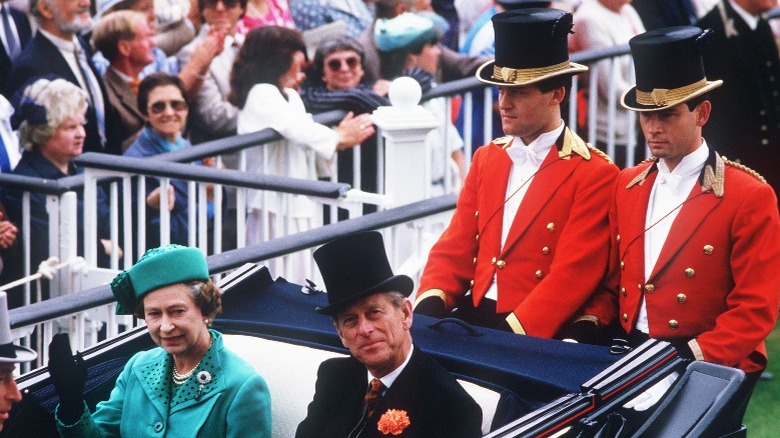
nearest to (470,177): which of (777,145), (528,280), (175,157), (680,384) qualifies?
(528,280)

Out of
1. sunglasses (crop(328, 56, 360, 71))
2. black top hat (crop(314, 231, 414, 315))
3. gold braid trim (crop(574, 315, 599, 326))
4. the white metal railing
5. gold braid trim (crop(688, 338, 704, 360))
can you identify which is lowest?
the white metal railing

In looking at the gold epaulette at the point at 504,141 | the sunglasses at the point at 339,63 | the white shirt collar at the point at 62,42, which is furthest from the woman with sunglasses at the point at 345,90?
the gold epaulette at the point at 504,141

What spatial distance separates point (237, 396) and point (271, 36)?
4.06m

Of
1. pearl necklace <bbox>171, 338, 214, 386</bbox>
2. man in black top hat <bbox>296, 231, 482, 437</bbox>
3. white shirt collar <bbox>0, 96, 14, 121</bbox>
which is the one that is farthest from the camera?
white shirt collar <bbox>0, 96, 14, 121</bbox>

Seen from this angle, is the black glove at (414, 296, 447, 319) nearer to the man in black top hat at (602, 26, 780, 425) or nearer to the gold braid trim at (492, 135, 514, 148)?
the gold braid trim at (492, 135, 514, 148)

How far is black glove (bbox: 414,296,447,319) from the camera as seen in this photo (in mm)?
5383

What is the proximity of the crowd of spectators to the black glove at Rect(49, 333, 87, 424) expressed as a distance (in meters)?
3.02

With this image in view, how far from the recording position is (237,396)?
4.50m

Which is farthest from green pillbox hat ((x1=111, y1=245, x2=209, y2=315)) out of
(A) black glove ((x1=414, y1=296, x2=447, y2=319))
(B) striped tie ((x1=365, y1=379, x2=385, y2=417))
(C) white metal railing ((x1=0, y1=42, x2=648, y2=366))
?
(C) white metal railing ((x1=0, y1=42, x2=648, y2=366))

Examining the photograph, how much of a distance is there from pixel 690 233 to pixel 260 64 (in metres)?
3.93

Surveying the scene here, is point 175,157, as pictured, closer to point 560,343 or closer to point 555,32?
point 555,32

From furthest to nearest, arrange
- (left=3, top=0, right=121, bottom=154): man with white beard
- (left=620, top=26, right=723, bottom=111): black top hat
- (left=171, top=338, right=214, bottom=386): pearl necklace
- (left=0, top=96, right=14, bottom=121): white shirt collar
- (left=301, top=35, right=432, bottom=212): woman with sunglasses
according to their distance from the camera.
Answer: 1. (left=301, top=35, right=432, bottom=212): woman with sunglasses
2. (left=3, top=0, right=121, bottom=154): man with white beard
3. (left=0, top=96, right=14, bottom=121): white shirt collar
4. (left=620, top=26, right=723, bottom=111): black top hat
5. (left=171, top=338, right=214, bottom=386): pearl necklace

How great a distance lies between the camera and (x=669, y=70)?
15.9ft

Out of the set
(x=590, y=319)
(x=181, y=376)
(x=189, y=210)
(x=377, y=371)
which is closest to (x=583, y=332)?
(x=590, y=319)
